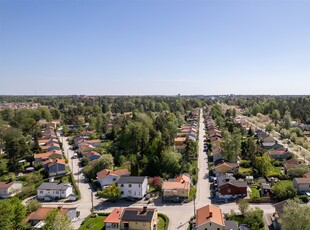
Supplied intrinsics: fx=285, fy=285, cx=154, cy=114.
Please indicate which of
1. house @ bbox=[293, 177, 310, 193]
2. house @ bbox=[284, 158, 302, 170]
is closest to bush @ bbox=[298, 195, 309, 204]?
house @ bbox=[293, 177, 310, 193]

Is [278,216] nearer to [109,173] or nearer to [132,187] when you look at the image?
[132,187]

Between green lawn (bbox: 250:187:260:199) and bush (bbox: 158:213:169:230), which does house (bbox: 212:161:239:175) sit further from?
bush (bbox: 158:213:169:230)

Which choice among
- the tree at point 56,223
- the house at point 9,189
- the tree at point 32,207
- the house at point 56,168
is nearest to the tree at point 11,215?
the tree at point 56,223

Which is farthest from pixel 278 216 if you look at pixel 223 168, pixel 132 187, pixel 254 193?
pixel 223 168

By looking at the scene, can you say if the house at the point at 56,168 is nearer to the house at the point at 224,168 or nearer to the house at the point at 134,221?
the house at the point at 134,221

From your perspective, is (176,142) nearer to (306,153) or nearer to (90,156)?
(90,156)

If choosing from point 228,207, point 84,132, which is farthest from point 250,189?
point 84,132
